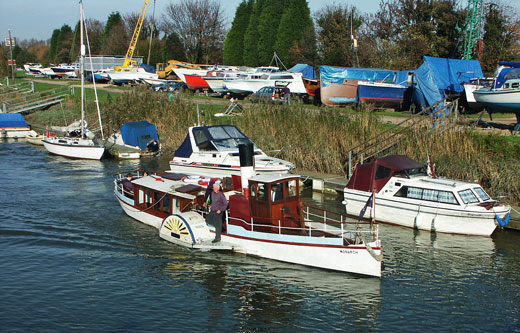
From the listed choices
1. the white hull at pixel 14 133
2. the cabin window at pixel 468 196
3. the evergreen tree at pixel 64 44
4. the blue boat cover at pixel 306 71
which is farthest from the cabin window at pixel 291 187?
the evergreen tree at pixel 64 44

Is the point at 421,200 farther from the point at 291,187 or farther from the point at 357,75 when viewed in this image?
the point at 357,75

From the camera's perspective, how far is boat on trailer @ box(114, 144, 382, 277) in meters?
17.8

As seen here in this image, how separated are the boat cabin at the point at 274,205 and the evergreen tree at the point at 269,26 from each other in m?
68.8

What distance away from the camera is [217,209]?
19.5 meters

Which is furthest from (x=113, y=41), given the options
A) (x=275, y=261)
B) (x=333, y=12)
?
(x=275, y=261)

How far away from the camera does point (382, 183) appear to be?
2395 cm

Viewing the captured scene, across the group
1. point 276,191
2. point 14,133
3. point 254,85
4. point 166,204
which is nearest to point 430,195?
point 276,191

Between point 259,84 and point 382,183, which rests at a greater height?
point 259,84

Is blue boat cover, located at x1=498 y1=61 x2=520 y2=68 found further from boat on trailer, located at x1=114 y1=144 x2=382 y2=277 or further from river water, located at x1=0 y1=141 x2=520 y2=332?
boat on trailer, located at x1=114 y1=144 x2=382 y2=277

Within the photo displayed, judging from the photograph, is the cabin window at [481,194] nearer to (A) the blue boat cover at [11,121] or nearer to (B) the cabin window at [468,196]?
(B) the cabin window at [468,196]

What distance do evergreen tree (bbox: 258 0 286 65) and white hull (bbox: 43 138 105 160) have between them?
49808 millimetres

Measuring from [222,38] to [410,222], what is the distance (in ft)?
280

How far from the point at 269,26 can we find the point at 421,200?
6790 cm

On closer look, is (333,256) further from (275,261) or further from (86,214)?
(86,214)
